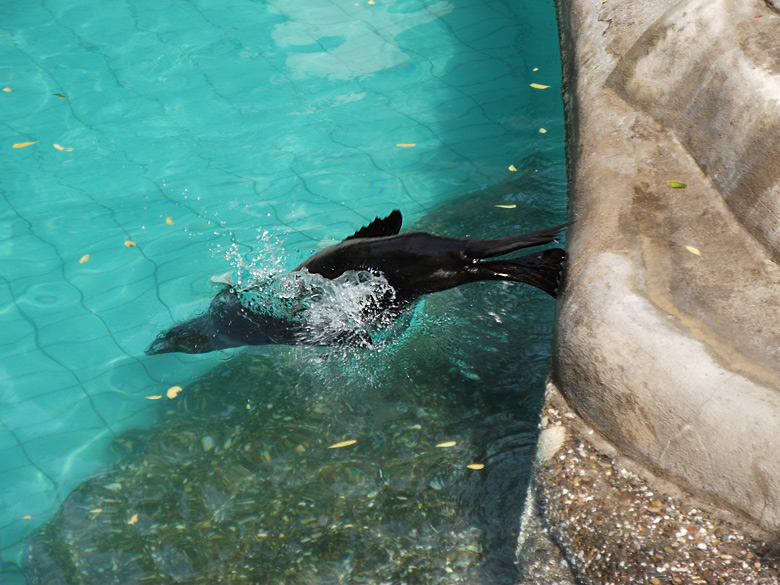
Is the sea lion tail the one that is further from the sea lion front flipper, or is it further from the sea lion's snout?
the sea lion's snout

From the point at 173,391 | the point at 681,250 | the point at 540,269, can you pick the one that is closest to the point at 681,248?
the point at 681,250

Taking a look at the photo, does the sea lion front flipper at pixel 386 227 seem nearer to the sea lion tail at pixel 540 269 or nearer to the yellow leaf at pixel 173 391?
the sea lion tail at pixel 540 269

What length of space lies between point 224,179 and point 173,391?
2246 mm

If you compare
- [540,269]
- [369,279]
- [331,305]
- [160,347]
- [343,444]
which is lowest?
[160,347]

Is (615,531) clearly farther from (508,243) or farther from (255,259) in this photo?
(255,259)

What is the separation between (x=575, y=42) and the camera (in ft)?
14.4

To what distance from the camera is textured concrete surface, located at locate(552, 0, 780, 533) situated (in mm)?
2242

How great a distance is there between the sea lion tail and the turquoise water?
0.88m

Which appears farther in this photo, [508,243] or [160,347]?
[160,347]

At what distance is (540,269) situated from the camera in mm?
2998

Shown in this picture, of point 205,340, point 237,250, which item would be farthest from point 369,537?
point 237,250

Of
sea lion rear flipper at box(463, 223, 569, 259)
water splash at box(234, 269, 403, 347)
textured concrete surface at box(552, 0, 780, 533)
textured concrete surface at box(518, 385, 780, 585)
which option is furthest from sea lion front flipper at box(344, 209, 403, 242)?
textured concrete surface at box(518, 385, 780, 585)

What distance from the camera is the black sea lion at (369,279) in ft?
10.0

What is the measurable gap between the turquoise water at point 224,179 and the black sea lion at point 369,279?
238 mm
